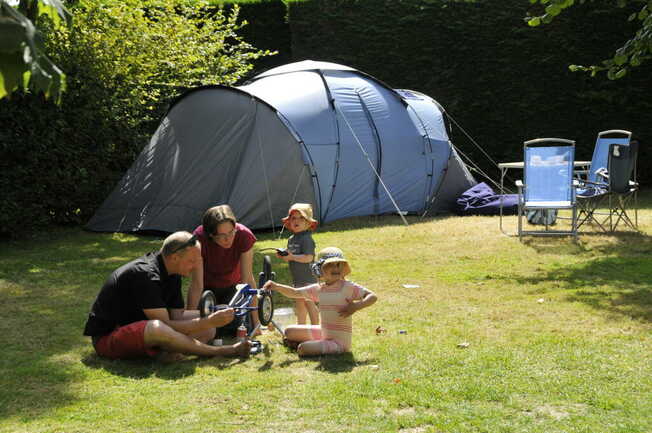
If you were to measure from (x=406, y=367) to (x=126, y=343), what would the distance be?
1.57m

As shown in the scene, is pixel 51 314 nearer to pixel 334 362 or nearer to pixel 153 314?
pixel 153 314

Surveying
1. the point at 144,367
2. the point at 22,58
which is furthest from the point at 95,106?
the point at 22,58

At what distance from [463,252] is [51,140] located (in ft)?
17.3

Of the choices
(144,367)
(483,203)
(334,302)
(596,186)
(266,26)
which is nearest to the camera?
(144,367)

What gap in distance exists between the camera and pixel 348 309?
14.9 feet

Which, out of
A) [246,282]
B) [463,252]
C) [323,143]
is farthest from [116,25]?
[246,282]

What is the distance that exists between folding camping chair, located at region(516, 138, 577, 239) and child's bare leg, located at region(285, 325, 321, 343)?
181 inches

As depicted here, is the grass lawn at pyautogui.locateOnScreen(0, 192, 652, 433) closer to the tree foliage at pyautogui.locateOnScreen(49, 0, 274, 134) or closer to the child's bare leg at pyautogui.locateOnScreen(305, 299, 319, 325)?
the child's bare leg at pyautogui.locateOnScreen(305, 299, 319, 325)

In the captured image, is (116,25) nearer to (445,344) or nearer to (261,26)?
(261,26)

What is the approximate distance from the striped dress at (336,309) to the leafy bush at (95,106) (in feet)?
19.7

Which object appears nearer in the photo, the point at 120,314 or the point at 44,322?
the point at 120,314

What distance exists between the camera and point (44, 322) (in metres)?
5.68

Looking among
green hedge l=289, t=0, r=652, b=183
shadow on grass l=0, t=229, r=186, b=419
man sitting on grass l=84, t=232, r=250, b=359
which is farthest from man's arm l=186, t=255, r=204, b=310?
green hedge l=289, t=0, r=652, b=183

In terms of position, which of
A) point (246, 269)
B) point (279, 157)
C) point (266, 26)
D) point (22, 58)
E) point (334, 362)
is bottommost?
point (334, 362)
